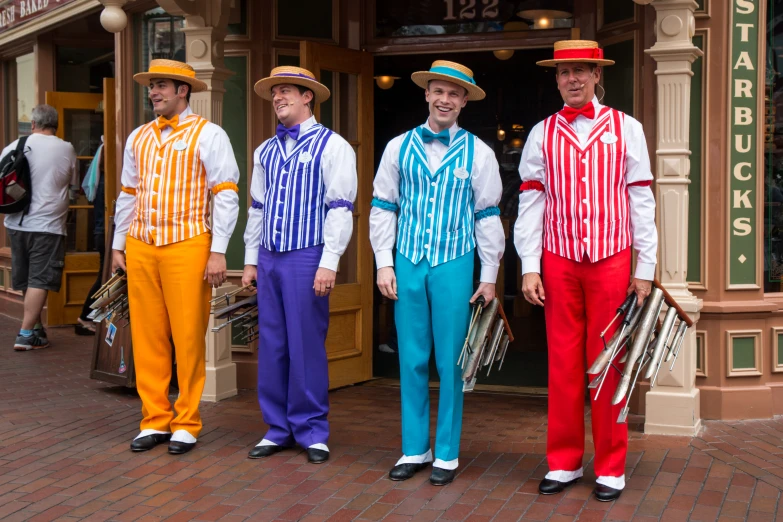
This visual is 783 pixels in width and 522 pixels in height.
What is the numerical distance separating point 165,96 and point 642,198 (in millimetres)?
2465

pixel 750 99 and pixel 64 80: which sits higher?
pixel 64 80

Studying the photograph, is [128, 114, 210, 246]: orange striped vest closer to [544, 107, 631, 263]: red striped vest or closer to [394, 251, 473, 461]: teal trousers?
[394, 251, 473, 461]: teal trousers

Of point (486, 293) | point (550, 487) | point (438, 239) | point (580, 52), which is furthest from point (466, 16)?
point (550, 487)

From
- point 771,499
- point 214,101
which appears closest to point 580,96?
point 771,499

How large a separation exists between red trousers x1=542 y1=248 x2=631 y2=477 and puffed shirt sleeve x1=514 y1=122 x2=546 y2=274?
70 millimetres

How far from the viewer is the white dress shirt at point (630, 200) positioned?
14.5 feet

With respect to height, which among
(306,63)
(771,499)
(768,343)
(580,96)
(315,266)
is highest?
(306,63)

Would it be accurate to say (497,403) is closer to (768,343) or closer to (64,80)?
(768,343)

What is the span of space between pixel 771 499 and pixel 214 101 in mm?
4062

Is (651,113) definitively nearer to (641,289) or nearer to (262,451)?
(641,289)

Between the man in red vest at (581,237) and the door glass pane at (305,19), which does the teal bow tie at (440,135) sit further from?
the door glass pane at (305,19)

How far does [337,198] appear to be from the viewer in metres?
4.95

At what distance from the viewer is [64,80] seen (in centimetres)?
1037

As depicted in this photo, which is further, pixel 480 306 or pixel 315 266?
pixel 315 266
